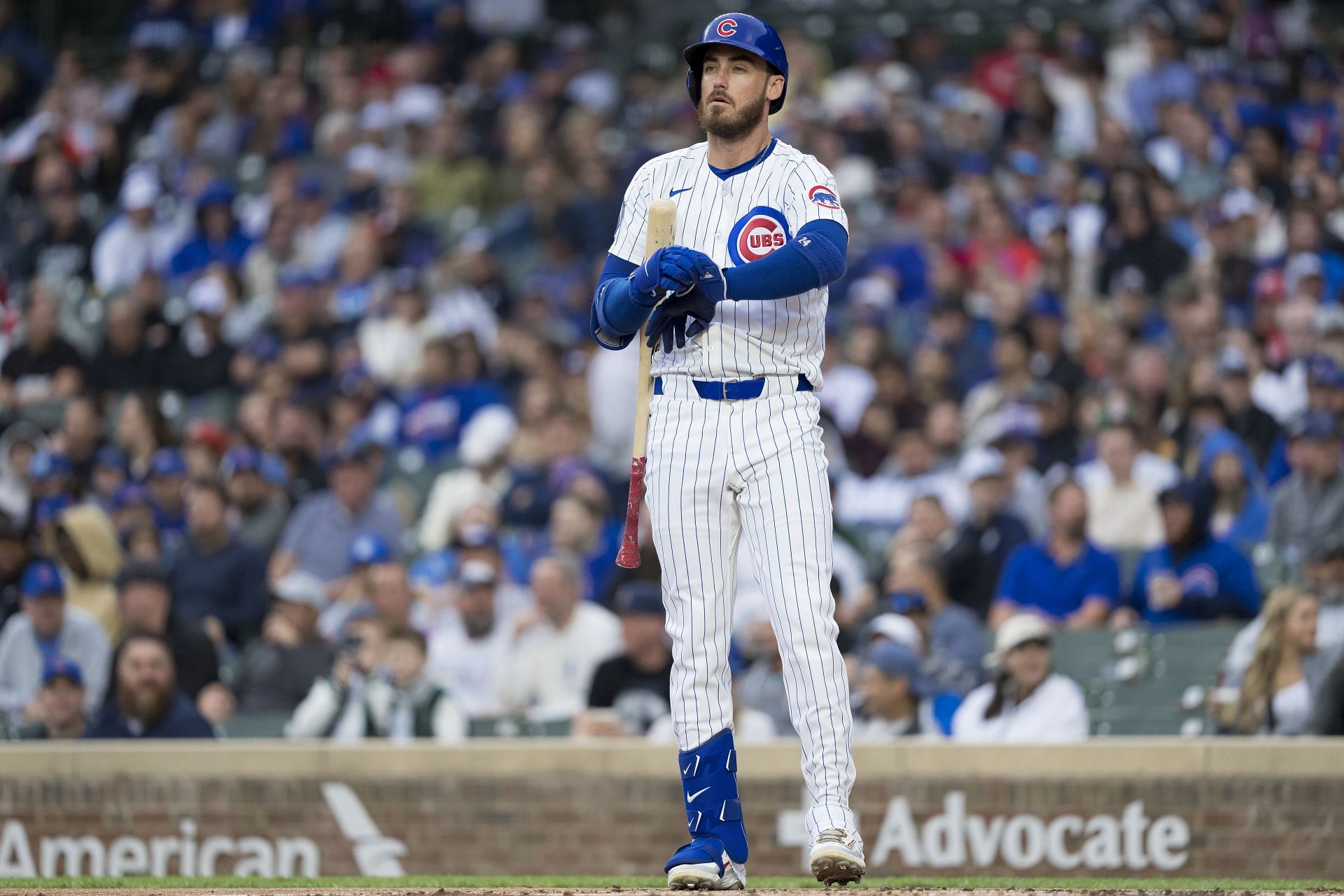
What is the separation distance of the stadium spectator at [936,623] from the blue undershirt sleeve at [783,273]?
4.18 m

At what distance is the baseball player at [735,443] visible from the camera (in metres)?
4.82

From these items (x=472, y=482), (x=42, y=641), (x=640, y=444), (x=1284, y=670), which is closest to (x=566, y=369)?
(x=472, y=482)

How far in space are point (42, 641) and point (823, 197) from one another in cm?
611

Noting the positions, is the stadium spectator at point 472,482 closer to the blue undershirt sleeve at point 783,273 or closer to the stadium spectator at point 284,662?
the stadium spectator at point 284,662

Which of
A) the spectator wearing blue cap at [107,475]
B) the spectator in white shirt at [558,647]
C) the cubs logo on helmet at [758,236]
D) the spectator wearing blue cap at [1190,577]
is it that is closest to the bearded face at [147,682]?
the spectator in white shirt at [558,647]

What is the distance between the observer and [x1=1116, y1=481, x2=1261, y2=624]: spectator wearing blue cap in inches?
360

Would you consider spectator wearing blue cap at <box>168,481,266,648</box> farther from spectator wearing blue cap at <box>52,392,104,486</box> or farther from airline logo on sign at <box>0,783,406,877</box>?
airline logo on sign at <box>0,783,406,877</box>

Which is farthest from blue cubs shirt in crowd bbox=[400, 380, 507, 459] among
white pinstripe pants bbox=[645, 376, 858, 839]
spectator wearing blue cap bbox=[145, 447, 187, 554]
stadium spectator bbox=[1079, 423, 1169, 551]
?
white pinstripe pants bbox=[645, 376, 858, 839]

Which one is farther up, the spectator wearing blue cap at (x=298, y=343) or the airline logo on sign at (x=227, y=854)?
the spectator wearing blue cap at (x=298, y=343)

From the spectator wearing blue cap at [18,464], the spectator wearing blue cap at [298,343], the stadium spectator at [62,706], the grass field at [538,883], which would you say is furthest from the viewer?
the spectator wearing blue cap at [298,343]

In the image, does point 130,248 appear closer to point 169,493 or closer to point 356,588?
point 169,493

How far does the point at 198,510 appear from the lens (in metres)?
10.8

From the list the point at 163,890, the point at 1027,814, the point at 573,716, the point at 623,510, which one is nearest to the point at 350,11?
the point at 623,510

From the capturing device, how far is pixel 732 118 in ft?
16.1
